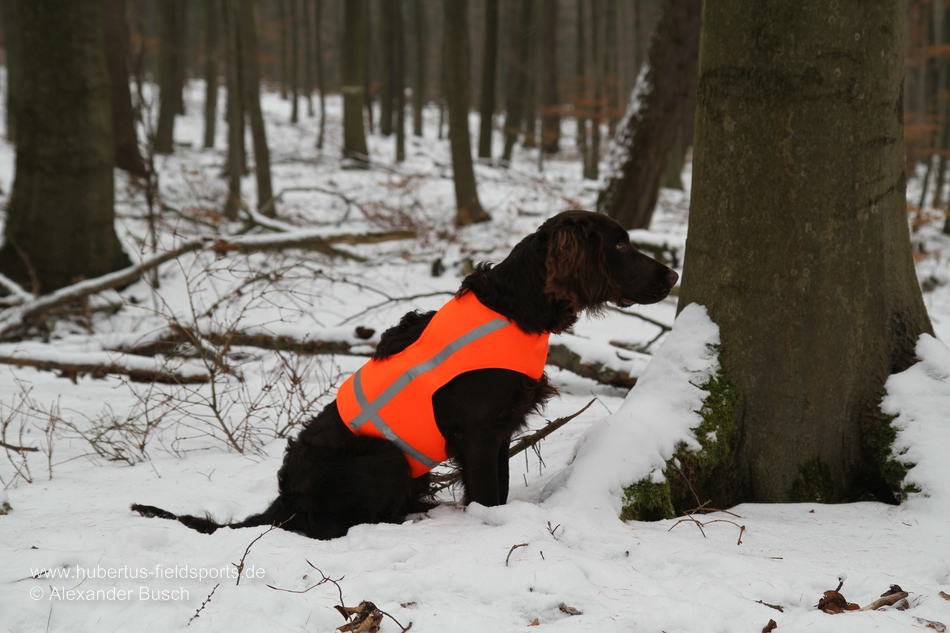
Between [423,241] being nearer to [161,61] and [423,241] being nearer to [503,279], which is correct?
[503,279]

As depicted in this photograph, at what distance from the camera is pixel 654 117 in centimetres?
909

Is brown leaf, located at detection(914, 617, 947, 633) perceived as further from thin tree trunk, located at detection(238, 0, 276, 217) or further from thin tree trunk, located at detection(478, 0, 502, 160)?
thin tree trunk, located at detection(478, 0, 502, 160)

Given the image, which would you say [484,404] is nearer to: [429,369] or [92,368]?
[429,369]

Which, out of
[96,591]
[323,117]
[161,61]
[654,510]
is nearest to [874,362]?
[654,510]

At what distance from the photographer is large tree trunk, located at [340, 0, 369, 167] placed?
1891 centimetres

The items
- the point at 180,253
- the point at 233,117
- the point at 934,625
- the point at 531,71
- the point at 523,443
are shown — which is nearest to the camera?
the point at 934,625

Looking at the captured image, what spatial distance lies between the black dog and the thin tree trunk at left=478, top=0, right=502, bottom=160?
17195 mm

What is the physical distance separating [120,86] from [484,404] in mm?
13901

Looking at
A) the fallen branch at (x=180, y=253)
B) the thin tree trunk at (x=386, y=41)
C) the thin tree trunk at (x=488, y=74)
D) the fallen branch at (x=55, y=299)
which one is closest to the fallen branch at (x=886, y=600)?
the fallen branch at (x=180, y=253)

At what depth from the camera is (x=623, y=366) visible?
522cm

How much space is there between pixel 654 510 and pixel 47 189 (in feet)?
26.6

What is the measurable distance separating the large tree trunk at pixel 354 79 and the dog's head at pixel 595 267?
17.2 meters

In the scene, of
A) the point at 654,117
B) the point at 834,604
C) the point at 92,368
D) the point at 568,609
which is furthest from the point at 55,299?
the point at 654,117

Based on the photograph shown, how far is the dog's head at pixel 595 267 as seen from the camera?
126 inches
